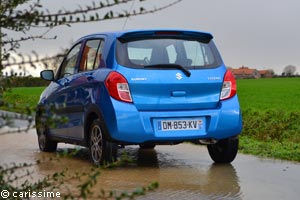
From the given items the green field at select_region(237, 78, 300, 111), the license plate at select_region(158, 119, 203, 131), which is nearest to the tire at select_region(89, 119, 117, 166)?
the license plate at select_region(158, 119, 203, 131)

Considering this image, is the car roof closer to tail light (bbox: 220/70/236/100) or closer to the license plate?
tail light (bbox: 220/70/236/100)

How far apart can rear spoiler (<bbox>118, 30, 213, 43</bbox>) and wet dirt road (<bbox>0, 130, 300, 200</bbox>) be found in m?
1.49

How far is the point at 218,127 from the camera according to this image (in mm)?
7746

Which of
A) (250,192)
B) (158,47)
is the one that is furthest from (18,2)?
(158,47)

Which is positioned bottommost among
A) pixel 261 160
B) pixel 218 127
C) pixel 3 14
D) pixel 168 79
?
pixel 261 160

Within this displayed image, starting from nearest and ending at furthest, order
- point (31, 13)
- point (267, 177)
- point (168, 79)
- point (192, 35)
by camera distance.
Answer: point (31, 13), point (267, 177), point (168, 79), point (192, 35)

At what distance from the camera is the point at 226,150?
8172mm

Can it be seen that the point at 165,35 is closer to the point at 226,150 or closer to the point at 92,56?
the point at 92,56

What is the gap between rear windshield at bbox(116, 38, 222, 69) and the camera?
7770mm

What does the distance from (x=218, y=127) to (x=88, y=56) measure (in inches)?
81.7

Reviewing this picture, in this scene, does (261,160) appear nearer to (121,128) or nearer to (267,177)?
(267,177)

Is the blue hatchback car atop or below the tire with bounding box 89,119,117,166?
atop

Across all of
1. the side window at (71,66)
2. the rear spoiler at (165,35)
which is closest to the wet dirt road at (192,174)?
the side window at (71,66)

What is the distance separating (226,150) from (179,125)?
91cm
